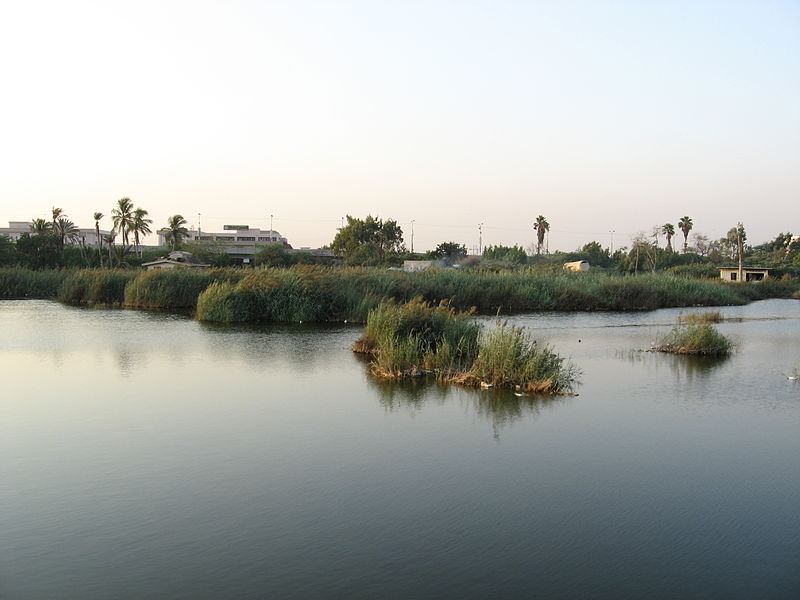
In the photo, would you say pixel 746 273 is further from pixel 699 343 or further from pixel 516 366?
pixel 516 366

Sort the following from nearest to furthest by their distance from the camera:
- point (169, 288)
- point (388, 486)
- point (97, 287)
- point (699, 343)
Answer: point (388, 486), point (699, 343), point (169, 288), point (97, 287)

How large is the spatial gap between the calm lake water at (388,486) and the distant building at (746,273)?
4895cm

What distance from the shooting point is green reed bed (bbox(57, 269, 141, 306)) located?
34.0 meters

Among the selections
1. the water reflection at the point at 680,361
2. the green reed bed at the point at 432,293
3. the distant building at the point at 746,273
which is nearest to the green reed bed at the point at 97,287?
the green reed bed at the point at 432,293

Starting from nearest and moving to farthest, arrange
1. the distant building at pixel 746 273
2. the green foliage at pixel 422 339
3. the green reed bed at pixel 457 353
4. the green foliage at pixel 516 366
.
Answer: the green foliage at pixel 516 366
the green reed bed at pixel 457 353
the green foliage at pixel 422 339
the distant building at pixel 746 273

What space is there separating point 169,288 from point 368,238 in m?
48.2

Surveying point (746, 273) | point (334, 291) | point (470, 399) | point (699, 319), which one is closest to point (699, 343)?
point (699, 319)

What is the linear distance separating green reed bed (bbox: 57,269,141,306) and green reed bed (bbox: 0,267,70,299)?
4451mm

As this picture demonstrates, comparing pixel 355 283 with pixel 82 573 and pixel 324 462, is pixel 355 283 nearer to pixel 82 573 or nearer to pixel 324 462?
pixel 324 462

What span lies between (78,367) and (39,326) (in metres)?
9.44

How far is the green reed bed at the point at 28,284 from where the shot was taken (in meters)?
39.5

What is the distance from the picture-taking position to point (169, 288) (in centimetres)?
3152

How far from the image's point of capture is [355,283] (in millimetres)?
29812

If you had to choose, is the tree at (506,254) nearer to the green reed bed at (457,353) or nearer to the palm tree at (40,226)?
the palm tree at (40,226)
